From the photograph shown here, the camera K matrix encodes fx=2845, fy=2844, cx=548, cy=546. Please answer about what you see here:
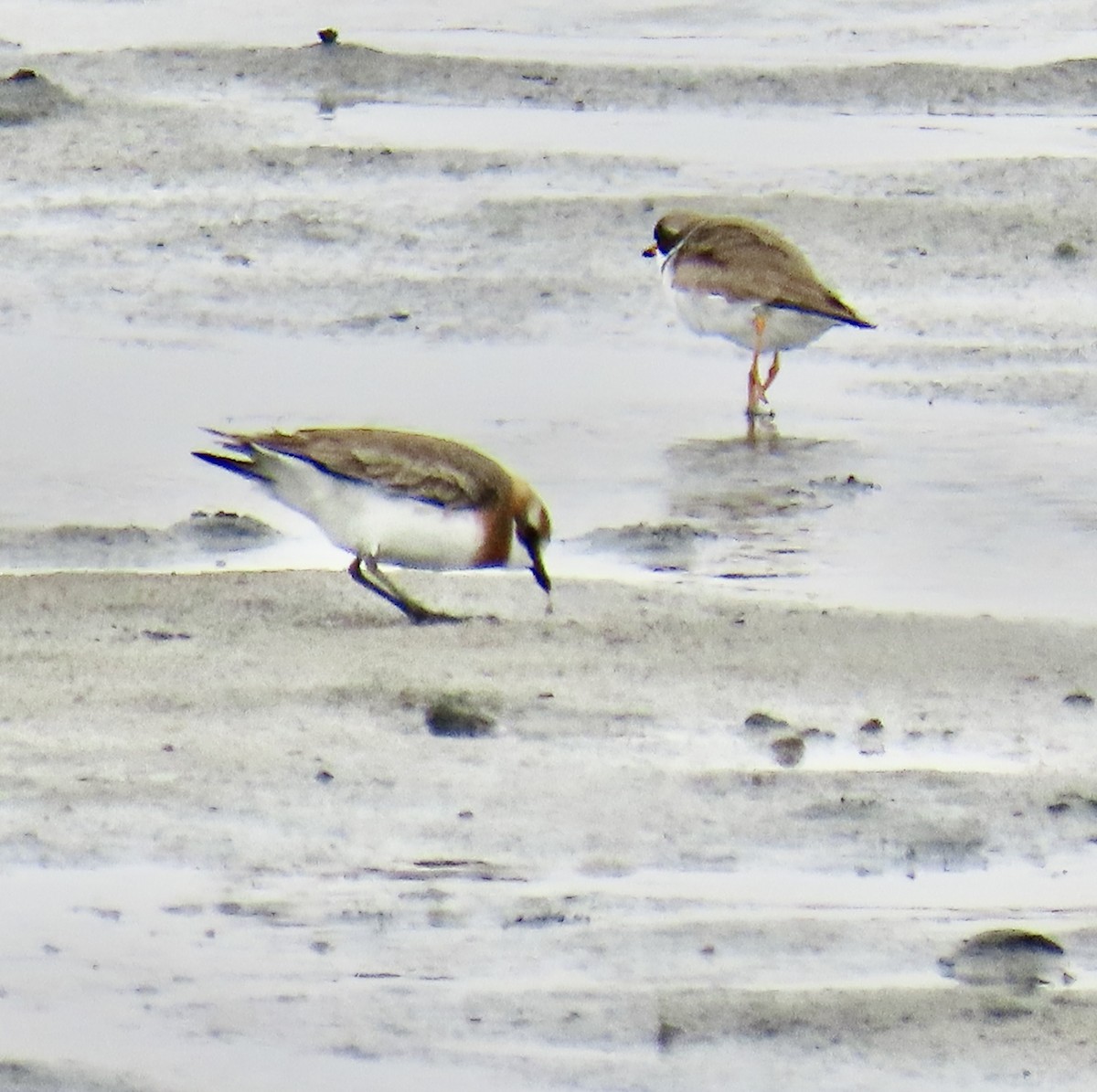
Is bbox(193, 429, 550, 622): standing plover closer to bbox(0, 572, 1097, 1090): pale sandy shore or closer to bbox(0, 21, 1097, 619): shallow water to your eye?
bbox(0, 572, 1097, 1090): pale sandy shore

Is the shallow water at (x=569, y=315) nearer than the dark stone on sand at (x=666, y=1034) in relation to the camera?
No

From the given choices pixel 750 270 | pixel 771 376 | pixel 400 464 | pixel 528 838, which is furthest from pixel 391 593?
pixel 750 270

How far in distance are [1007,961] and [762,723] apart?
1.50m

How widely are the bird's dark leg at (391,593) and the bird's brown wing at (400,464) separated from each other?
8.8 inches

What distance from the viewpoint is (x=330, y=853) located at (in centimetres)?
561

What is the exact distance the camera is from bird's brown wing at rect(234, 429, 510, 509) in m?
7.64

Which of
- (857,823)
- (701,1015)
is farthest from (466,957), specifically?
(857,823)

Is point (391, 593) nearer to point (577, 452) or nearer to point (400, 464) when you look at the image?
point (400, 464)

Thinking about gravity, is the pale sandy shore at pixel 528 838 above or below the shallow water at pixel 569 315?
below

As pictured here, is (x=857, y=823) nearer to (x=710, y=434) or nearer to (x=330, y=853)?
(x=330, y=853)

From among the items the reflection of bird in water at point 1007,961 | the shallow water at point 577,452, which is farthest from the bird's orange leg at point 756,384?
the reflection of bird in water at point 1007,961

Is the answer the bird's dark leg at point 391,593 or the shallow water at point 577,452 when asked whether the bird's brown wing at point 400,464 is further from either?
the shallow water at point 577,452

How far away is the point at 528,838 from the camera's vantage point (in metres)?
5.72

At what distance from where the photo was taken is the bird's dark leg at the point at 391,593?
7492 millimetres
